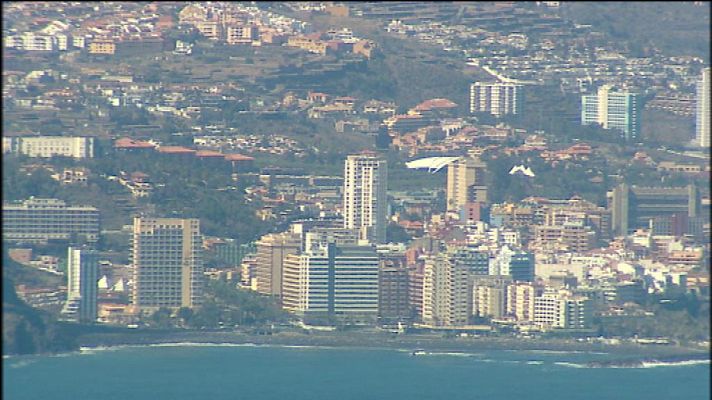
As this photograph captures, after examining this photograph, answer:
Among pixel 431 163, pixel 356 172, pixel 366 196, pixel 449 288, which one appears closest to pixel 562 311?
pixel 449 288

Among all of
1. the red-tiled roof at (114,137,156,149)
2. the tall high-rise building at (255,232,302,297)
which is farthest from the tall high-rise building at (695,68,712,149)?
the tall high-rise building at (255,232,302,297)

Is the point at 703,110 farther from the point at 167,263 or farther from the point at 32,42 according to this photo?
the point at 167,263

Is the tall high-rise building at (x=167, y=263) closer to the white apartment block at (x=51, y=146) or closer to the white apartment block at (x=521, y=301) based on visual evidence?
the white apartment block at (x=521, y=301)

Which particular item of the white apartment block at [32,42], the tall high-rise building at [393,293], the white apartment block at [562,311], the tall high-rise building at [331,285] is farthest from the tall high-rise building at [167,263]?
the white apartment block at [32,42]

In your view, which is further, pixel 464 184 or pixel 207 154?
pixel 207 154

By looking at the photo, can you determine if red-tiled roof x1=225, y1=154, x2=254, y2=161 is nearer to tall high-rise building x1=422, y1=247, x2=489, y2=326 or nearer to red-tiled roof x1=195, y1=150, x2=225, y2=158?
red-tiled roof x1=195, y1=150, x2=225, y2=158

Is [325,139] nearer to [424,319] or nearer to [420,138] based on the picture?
[420,138]

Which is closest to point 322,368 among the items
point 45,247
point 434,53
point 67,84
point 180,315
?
point 180,315
